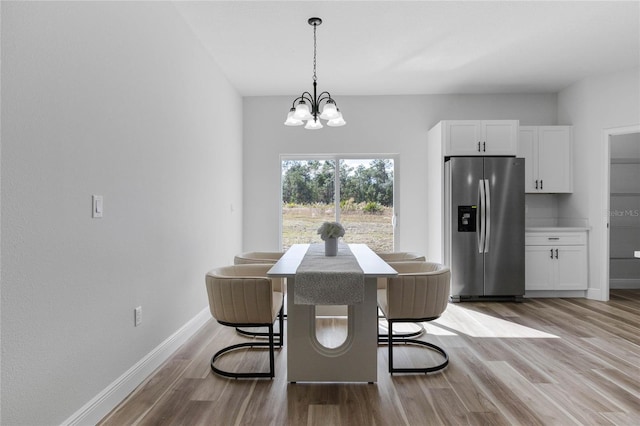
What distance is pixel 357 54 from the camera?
388 centimetres

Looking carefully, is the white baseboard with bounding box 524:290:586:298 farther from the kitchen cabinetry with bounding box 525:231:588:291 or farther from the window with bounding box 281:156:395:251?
the window with bounding box 281:156:395:251

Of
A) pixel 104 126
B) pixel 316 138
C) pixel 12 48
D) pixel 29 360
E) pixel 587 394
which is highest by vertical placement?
pixel 316 138

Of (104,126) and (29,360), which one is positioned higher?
(104,126)

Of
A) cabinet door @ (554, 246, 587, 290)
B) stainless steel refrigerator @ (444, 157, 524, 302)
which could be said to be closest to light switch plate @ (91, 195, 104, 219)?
stainless steel refrigerator @ (444, 157, 524, 302)

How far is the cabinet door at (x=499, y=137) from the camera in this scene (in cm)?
471

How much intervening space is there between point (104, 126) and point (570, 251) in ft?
16.8

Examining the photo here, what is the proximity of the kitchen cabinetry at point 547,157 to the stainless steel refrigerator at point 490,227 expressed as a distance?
21.4 inches

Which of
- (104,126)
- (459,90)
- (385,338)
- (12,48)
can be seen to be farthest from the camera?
(459,90)

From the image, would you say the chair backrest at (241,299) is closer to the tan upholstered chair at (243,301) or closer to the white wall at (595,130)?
the tan upholstered chair at (243,301)

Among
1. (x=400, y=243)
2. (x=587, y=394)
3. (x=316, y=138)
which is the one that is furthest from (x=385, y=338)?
(x=316, y=138)

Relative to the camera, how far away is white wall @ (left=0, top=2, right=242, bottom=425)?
152 cm

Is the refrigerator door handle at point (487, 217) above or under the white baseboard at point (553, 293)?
above

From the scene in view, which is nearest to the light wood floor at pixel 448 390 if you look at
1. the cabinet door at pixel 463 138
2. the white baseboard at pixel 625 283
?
the cabinet door at pixel 463 138

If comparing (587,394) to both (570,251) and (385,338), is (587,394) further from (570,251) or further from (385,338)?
(570,251)
